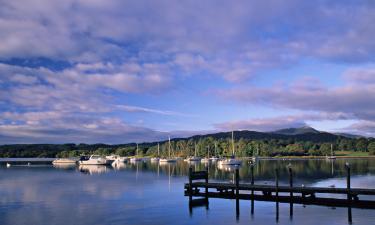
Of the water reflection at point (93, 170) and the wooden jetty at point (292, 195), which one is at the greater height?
the wooden jetty at point (292, 195)

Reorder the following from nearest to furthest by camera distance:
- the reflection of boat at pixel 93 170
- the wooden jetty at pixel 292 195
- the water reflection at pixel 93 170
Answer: the wooden jetty at pixel 292 195 → the water reflection at pixel 93 170 → the reflection of boat at pixel 93 170

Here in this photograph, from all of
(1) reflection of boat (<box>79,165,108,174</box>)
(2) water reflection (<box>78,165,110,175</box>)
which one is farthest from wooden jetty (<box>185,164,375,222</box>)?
(1) reflection of boat (<box>79,165,108,174</box>)

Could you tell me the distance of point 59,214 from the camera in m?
37.6

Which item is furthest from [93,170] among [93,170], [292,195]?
[292,195]

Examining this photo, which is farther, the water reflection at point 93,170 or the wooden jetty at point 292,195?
the water reflection at point 93,170

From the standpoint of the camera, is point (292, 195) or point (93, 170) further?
point (93, 170)

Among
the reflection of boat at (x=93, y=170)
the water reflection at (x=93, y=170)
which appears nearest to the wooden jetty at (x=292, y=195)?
the water reflection at (x=93, y=170)

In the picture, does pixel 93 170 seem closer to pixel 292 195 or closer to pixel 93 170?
pixel 93 170

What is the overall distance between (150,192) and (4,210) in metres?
20.2

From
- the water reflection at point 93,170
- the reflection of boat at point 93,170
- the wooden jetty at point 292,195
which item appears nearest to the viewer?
the wooden jetty at point 292,195

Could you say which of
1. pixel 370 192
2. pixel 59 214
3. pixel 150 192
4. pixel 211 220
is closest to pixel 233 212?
pixel 211 220

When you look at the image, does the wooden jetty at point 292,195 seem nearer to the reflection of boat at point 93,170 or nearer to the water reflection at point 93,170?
the water reflection at point 93,170

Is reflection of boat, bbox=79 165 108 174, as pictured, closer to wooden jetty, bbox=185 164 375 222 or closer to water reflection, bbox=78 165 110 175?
water reflection, bbox=78 165 110 175

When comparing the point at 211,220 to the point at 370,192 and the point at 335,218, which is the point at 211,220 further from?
the point at 370,192
